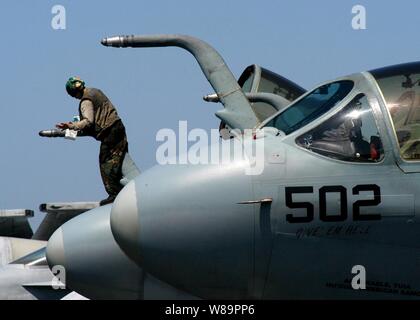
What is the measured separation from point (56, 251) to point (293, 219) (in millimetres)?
2184

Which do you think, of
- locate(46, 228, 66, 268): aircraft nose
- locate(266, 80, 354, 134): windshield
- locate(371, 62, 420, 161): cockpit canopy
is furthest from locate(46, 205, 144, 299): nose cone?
locate(371, 62, 420, 161): cockpit canopy

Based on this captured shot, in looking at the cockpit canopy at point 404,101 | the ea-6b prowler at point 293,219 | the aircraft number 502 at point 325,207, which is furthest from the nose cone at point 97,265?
the cockpit canopy at point 404,101

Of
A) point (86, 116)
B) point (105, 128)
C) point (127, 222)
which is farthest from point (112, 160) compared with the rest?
point (127, 222)

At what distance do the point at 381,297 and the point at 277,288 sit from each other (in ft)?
2.73

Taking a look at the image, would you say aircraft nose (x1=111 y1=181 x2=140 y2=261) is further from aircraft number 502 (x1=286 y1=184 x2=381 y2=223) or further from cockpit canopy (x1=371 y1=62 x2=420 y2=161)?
cockpit canopy (x1=371 y1=62 x2=420 y2=161)

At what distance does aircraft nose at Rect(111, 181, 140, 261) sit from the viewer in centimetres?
878

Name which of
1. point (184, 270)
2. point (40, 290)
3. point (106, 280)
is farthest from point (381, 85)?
point (40, 290)

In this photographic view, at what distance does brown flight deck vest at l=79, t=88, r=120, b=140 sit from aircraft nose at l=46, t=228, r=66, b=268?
3118 millimetres

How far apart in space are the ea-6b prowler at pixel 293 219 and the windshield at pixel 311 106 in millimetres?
297

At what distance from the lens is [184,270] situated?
28.9ft

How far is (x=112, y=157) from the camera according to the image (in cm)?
1282

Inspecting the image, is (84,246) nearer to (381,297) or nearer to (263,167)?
(263,167)

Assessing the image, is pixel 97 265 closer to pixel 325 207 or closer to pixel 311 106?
pixel 325 207

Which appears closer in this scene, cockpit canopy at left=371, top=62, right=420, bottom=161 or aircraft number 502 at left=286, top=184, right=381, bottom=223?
aircraft number 502 at left=286, top=184, right=381, bottom=223
